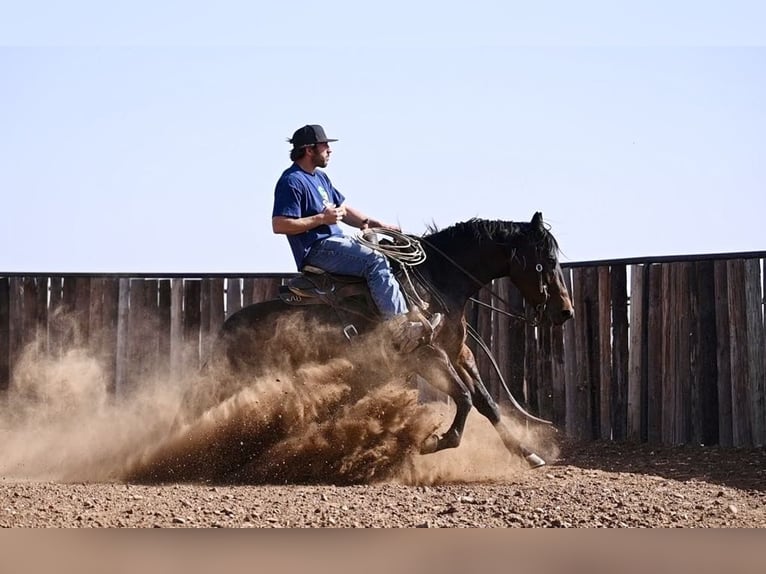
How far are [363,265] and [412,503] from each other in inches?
90.4

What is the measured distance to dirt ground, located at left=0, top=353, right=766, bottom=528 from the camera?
660 cm

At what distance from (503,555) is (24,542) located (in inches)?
89.5

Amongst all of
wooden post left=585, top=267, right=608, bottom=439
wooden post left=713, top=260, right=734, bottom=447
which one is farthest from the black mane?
wooden post left=585, top=267, right=608, bottom=439

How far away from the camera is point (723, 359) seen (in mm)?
10555

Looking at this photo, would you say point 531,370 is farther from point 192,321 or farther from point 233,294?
point 192,321

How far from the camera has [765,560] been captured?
5.20 metres

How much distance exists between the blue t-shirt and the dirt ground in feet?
3.11

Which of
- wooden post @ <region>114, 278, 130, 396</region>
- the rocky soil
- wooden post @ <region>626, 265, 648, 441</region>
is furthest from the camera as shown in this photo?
wooden post @ <region>114, 278, 130, 396</region>

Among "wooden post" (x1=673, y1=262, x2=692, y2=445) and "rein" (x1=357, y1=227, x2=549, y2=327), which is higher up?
"rein" (x1=357, y1=227, x2=549, y2=327)

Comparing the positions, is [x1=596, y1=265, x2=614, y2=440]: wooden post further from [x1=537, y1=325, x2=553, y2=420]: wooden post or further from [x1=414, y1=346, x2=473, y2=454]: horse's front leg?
[x1=414, y1=346, x2=473, y2=454]: horse's front leg

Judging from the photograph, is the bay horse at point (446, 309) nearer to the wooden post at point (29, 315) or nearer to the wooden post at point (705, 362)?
the wooden post at point (705, 362)

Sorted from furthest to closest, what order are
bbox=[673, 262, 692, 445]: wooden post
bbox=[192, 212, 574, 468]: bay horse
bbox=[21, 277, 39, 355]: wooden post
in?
bbox=[21, 277, 39, 355]: wooden post → bbox=[673, 262, 692, 445]: wooden post → bbox=[192, 212, 574, 468]: bay horse

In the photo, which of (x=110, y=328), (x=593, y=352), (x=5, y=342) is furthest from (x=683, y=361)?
(x=5, y=342)

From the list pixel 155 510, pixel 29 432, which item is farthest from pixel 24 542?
pixel 29 432
